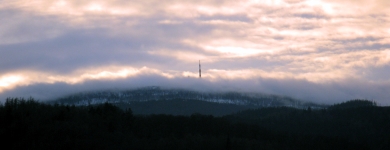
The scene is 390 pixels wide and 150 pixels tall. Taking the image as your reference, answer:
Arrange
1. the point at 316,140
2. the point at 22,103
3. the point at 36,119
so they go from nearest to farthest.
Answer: the point at 36,119
the point at 22,103
the point at 316,140

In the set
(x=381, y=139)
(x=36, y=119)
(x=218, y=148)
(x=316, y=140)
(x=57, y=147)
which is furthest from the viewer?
(x=381, y=139)

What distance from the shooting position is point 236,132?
146 m

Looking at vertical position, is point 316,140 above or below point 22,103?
below

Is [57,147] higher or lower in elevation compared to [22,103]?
lower

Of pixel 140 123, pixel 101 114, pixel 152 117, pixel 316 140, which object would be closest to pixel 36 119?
pixel 101 114

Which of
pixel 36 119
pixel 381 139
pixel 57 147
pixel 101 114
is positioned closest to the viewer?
pixel 57 147

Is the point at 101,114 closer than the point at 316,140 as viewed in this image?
Yes

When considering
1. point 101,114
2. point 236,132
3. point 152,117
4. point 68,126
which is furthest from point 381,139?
point 68,126

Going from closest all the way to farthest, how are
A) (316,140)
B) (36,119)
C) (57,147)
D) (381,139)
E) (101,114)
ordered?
1. (57,147)
2. (36,119)
3. (101,114)
4. (316,140)
5. (381,139)

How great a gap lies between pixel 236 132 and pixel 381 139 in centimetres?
6055

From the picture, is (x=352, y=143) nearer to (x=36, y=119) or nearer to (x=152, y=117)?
(x=152, y=117)

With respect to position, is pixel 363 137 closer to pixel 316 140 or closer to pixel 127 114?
pixel 316 140

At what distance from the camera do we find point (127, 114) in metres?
140

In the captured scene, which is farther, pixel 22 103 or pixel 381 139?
pixel 381 139
